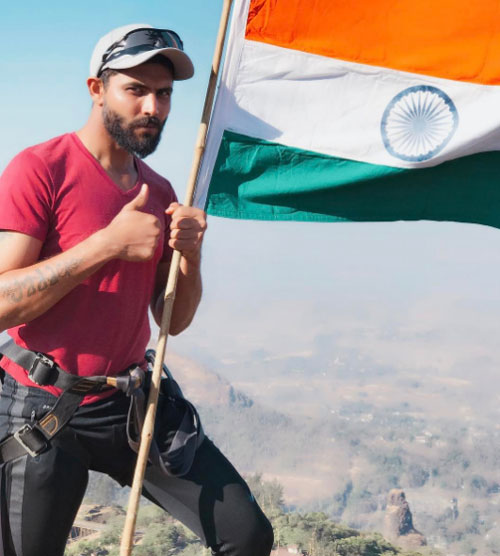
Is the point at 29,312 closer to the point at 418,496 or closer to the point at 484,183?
the point at 484,183

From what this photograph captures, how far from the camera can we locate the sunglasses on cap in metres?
4.02

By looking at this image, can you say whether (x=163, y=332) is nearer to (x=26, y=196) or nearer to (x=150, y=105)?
(x=26, y=196)

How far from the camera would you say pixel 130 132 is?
4.03 meters

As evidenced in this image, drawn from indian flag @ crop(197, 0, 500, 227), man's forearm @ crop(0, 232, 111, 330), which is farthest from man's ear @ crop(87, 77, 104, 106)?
indian flag @ crop(197, 0, 500, 227)

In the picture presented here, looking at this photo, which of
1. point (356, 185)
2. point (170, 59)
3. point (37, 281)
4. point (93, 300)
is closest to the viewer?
point (37, 281)

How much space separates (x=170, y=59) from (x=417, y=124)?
71.0 inches

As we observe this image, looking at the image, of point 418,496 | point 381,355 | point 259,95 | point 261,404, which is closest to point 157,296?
point 259,95

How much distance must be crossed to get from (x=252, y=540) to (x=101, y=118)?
2.01m

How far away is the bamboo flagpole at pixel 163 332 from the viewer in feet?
12.9

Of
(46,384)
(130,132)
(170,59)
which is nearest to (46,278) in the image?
(46,384)

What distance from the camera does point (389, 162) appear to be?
5402 mm

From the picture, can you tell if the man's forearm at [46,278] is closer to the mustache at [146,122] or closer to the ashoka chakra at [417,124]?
the mustache at [146,122]

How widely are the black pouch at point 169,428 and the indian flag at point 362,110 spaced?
1.38 metres

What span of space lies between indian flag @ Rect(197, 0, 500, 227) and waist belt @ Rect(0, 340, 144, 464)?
164 centimetres
